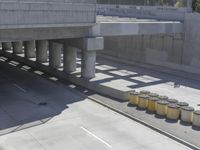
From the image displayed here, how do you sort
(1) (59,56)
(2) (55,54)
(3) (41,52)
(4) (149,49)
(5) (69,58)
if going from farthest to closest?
(4) (149,49) → (3) (41,52) → (1) (59,56) → (2) (55,54) → (5) (69,58)

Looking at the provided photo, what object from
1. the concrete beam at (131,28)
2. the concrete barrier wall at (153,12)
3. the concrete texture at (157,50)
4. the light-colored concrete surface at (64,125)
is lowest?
the light-colored concrete surface at (64,125)

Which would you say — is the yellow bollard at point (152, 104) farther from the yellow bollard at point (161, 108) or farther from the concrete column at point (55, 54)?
the concrete column at point (55, 54)

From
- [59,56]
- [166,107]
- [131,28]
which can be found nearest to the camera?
[166,107]

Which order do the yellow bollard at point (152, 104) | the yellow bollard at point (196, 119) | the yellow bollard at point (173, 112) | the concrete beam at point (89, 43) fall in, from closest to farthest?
the yellow bollard at point (196, 119) → the yellow bollard at point (173, 112) → the yellow bollard at point (152, 104) → the concrete beam at point (89, 43)

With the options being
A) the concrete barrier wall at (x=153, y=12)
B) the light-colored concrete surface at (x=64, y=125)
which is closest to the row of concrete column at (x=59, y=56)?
the light-colored concrete surface at (x=64, y=125)

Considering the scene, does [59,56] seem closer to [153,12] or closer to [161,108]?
[161,108]

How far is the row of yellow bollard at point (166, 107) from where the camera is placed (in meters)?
23.5

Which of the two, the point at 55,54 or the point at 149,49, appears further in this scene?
the point at 149,49

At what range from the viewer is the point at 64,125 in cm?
2262

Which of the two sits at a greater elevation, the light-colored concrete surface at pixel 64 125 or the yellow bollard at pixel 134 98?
the yellow bollard at pixel 134 98

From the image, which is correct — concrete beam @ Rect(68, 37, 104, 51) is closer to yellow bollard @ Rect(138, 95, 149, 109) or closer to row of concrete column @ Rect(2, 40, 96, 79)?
row of concrete column @ Rect(2, 40, 96, 79)

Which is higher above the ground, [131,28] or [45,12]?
[45,12]

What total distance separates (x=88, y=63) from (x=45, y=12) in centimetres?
754

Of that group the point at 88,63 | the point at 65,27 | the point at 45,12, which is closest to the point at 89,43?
the point at 88,63
